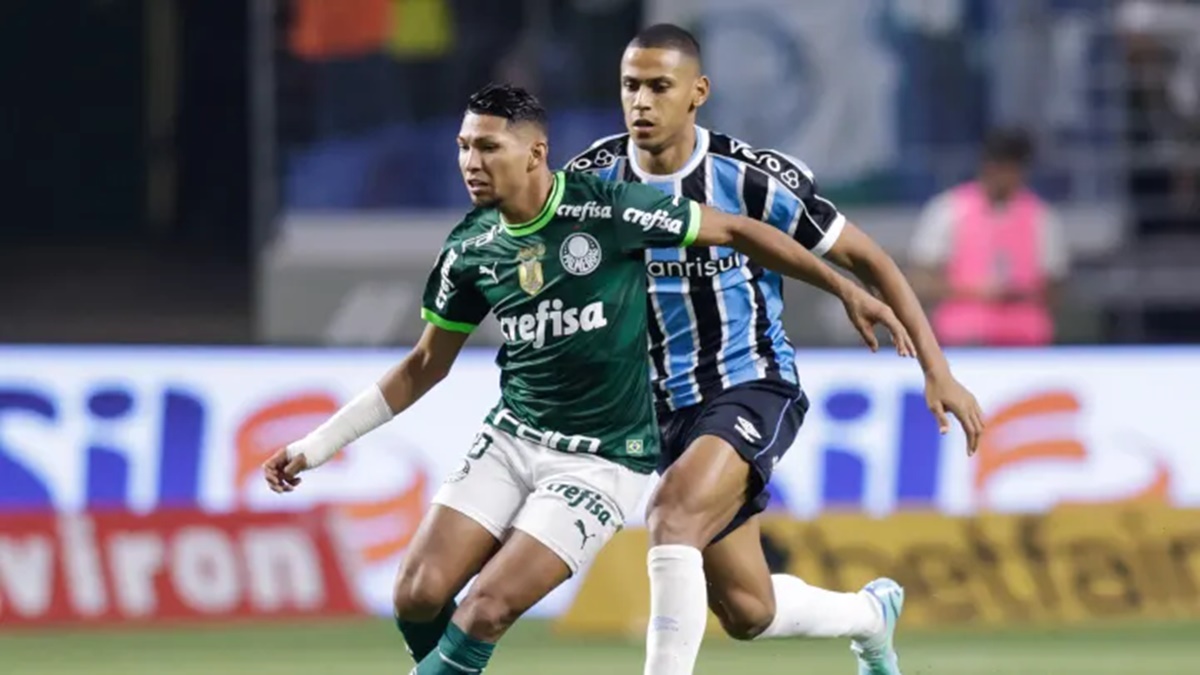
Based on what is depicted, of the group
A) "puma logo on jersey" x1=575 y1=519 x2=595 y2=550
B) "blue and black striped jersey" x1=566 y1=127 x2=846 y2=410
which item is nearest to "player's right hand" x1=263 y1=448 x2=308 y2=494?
"puma logo on jersey" x1=575 y1=519 x2=595 y2=550

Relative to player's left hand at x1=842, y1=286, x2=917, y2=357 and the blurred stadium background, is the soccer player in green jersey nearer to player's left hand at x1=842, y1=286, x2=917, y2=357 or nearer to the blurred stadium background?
player's left hand at x1=842, y1=286, x2=917, y2=357

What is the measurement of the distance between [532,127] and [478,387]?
5.25 metres

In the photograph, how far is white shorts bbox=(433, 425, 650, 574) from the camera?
25.8ft

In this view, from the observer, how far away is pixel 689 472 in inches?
323

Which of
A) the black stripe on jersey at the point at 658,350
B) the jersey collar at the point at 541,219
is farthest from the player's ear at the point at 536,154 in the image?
the black stripe on jersey at the point at 658,350

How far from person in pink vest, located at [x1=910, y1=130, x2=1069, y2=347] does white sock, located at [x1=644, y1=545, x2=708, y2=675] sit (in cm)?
654

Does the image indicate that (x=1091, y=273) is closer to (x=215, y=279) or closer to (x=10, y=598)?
(x=215, y=279)

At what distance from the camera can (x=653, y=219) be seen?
7941 millimetres

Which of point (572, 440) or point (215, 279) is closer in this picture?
point (572, 440)

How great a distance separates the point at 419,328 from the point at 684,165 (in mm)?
9746

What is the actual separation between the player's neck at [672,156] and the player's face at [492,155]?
2.24ft

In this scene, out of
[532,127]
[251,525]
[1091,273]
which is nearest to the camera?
[532,127]

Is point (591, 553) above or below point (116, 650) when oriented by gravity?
above

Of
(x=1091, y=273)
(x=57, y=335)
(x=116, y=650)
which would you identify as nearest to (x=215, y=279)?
(x=57, y=335)
